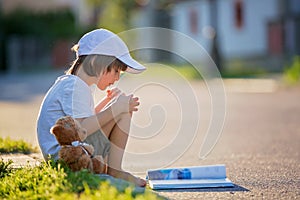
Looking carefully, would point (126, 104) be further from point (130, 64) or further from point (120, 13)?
point (120, 13)

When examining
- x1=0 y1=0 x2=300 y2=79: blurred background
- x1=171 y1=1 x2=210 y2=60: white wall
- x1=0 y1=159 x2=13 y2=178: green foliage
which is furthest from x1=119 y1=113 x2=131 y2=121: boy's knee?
x1=171 y1=1 x2=210 y2=60: white wall

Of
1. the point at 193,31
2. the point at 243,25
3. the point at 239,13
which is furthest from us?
the point at 193,31

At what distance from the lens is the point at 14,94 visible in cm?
2045

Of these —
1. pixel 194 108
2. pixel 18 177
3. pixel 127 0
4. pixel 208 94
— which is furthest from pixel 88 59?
pixel 127 0

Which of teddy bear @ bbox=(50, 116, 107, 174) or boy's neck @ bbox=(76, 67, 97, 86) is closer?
teddy bear @ bbox=(50, 116, 107, 174)

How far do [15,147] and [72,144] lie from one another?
2535 millimetres

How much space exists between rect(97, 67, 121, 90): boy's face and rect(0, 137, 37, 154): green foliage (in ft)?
6.75

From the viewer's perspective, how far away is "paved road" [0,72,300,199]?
19.6 ft

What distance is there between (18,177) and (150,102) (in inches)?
446

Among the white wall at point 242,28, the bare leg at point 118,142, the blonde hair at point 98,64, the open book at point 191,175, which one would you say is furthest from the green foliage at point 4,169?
the white wall at point 242,28

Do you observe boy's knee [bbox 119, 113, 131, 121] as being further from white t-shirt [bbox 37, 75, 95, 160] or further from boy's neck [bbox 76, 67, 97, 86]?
boy's neck [bbox 76, 67, 97, 86]

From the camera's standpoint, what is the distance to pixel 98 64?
19.0 feet

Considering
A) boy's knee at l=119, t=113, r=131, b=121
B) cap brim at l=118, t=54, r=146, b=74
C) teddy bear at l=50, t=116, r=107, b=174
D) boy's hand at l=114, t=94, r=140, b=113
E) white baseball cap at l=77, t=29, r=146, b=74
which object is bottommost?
teddy bear at l=50, t=116, r=107, b=174

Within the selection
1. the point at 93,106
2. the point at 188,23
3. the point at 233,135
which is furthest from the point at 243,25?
the point at 93,106
